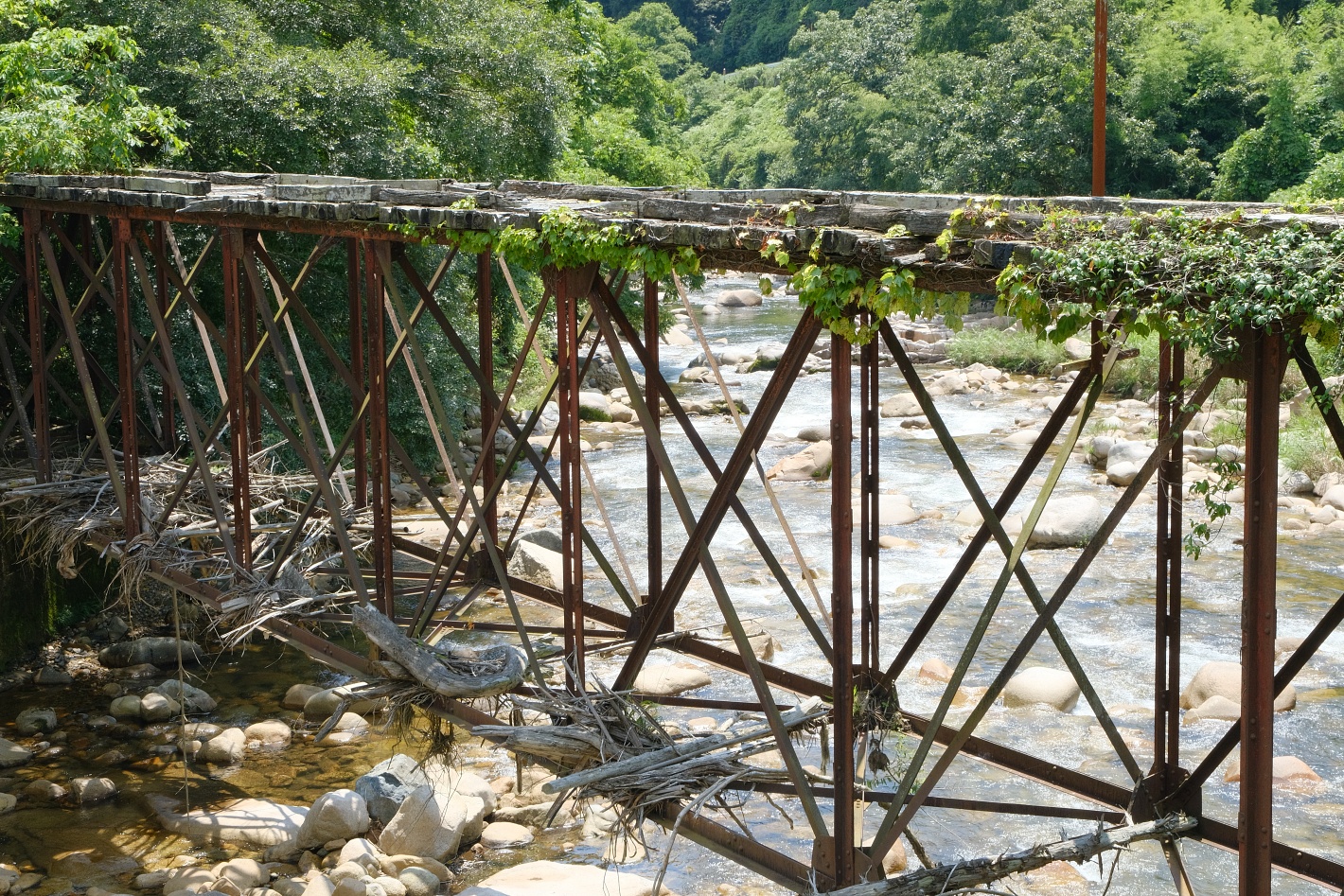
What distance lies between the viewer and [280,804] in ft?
37.3

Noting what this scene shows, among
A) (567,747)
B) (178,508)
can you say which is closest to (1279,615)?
(567,747)

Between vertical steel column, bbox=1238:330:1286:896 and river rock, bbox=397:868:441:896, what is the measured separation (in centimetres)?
649

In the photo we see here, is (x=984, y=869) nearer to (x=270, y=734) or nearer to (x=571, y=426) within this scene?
(x=571, y=426)

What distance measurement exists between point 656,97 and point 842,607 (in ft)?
147

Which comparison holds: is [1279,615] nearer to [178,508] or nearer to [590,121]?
[178,508]

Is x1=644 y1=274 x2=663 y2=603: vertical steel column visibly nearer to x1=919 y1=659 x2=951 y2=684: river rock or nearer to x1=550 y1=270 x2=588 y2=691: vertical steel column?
x1=550 y1=270 x2=588 y2=691: vertical steel column

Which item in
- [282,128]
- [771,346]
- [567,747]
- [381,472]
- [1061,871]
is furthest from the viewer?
[771,346]

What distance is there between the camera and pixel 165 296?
1227 cm

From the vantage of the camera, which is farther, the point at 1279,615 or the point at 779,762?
the point at 1279,615

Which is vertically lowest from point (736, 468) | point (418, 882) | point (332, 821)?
point (418, 882)

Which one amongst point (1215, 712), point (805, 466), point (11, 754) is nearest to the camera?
point (11, 754)

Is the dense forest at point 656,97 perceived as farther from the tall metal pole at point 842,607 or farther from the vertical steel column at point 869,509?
the tall metal pole at point 842,607

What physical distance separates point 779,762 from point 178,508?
5.78 metres

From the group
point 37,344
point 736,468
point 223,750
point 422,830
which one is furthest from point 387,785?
point 736,468
